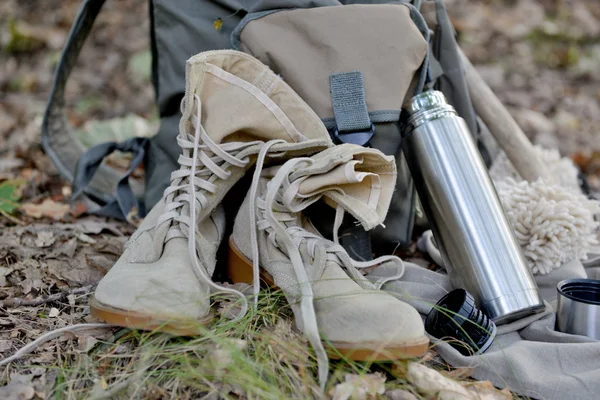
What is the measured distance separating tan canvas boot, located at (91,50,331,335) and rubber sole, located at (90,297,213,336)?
22 cm

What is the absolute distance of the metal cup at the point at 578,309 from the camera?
5.86 ft

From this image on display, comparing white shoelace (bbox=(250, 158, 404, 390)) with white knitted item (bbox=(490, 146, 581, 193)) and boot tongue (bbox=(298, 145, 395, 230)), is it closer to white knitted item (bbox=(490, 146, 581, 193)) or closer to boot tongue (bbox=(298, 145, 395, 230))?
boot tongue (bbox=(298, 145, 395, 230))

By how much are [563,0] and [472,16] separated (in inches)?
38.4

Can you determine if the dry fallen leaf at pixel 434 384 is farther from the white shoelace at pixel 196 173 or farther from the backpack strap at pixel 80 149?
the backpack strap at pixel 80 149

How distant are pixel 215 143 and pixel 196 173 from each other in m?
0.12

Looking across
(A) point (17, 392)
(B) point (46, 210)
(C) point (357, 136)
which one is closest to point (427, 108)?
(C) point (357, 136)

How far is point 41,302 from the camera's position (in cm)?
187

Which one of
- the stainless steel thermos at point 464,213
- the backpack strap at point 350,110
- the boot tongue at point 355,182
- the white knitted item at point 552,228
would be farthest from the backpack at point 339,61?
the white knitted item at point 552,228

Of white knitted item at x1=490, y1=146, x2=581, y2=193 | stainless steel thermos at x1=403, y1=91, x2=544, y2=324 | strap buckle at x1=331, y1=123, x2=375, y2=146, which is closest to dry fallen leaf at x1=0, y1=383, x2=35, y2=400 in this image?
strap buckle at x1=331, y1=123, x2=375, y2=146

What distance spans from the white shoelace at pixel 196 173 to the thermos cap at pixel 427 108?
51 cm

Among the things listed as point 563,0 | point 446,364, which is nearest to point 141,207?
point 446,364

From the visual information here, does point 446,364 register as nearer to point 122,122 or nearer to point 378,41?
point 378,41

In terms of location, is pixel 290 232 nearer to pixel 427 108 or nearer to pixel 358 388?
pixel 358 388

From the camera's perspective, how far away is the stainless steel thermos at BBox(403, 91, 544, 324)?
1913 mm
